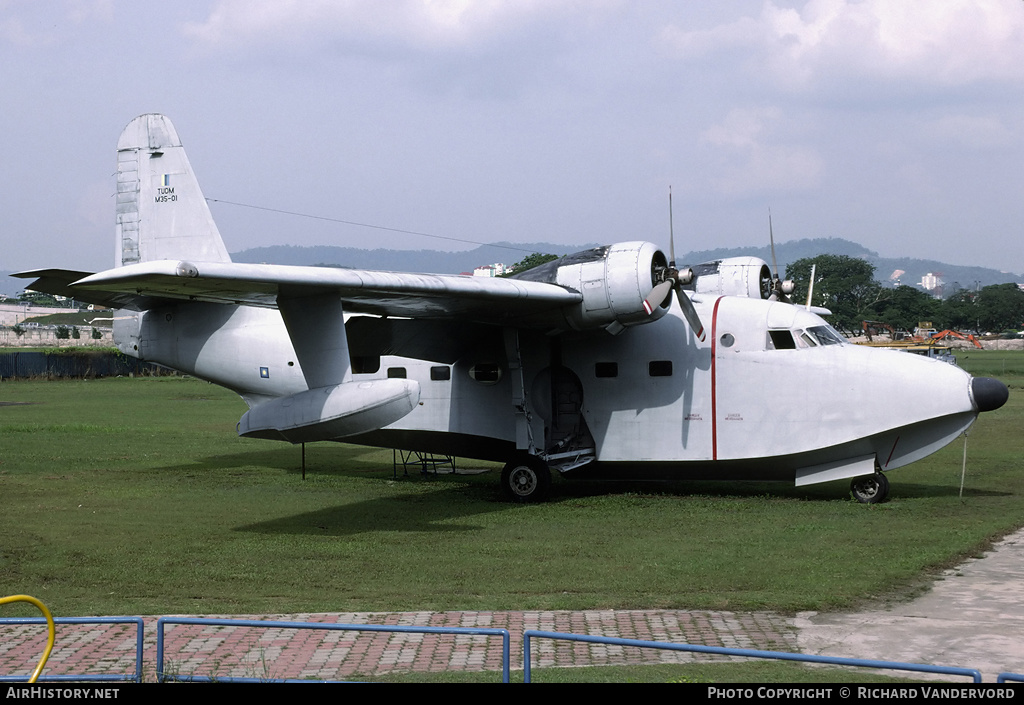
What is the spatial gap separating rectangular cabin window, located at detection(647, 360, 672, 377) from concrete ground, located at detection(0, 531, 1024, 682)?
746cm

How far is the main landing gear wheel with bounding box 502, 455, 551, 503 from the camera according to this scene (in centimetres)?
1675

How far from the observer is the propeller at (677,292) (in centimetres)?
1559

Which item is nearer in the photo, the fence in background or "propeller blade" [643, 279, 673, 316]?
"propeller blade" [643, 279, 673, 316]

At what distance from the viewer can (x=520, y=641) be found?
8.35 m

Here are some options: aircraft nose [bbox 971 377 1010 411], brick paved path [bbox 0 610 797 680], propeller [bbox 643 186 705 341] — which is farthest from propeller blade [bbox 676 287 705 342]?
brick paved path [bbox 0 610 797 680]

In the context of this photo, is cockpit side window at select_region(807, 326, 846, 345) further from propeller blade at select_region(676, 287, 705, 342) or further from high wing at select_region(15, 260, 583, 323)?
high wing at select_region(15, 260, 583, 323)

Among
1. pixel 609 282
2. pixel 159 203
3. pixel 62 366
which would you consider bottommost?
pixel 62 366

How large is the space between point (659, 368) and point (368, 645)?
9756 mm

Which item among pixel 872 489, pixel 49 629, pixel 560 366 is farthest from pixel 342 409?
pixel 872 489

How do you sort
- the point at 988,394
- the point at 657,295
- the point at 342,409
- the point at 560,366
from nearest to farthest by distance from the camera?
1. the point at 342,409
2. the point at 988,394
3. the point at 657,295
4. the point at 560,366

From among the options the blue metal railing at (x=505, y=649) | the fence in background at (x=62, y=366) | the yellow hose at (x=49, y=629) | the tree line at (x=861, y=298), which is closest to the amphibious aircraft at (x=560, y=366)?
the blue metal railing at (x=505, y=649)

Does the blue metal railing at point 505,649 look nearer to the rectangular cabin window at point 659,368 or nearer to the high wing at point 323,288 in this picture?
the high wing at point 323,288

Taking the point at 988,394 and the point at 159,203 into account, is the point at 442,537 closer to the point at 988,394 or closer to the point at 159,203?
the point at 988,394

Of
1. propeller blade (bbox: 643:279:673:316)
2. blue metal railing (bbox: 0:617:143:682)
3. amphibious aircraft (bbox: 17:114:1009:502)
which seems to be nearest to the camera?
blue metal railing (bbox: 0:617:143:682)
